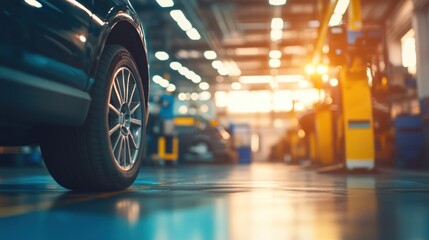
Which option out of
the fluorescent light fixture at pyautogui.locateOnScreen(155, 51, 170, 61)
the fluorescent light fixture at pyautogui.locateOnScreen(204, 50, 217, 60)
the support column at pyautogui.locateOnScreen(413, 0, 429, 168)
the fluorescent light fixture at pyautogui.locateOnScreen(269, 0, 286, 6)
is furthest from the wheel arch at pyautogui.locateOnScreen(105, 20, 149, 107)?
the fluorescent light fixture at pyautogui.locateOnScreen(204, 50, 217, 60)

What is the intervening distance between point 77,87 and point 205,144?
11944mm

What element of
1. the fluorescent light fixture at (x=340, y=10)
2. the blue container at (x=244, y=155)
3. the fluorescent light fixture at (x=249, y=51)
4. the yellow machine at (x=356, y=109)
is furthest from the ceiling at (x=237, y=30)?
the yellow machine at (x=356, y=109)

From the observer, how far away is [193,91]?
25844mm

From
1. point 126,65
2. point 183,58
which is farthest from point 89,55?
→ point 183,58

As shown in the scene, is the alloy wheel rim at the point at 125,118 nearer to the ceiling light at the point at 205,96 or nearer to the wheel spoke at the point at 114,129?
the wheel spoke at the point at 114,129

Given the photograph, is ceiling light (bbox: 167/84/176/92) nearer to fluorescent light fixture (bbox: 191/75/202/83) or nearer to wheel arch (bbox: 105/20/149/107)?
fluorescent light fixture (bbox: 191/75/202/83)

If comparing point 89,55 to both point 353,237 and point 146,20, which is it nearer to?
point 353,237

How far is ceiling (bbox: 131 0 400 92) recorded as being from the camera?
12945mm

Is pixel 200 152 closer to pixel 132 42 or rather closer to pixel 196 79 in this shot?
pixel 196 79

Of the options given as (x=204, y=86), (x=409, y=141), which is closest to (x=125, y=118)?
(x=409, y=141)

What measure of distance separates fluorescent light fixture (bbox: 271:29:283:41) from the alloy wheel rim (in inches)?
539

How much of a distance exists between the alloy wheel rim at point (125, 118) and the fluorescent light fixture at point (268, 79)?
22069 mm

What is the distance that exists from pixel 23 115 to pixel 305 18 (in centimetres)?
1398

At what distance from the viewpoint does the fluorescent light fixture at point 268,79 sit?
24.6m
